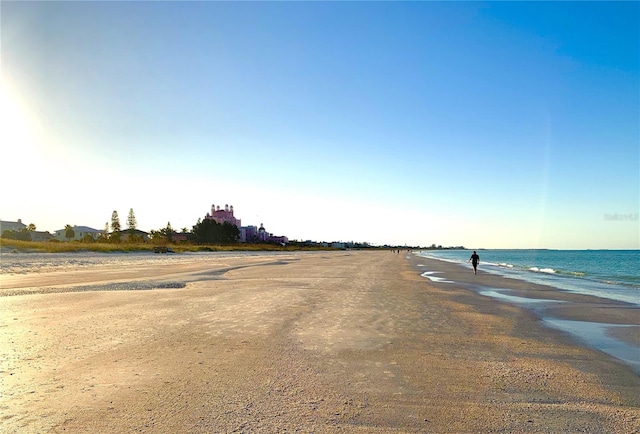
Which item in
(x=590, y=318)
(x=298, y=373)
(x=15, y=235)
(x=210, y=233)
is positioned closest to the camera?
(x=298, y=373)

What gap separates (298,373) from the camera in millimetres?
7152

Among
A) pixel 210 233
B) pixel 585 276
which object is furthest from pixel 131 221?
pixel 585 276

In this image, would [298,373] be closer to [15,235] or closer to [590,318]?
[590,318]

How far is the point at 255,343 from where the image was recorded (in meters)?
9.29

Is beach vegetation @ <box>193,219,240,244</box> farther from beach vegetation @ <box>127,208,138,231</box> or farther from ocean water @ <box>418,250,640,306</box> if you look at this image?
ocean water @ <box>418,250,640,306</box>

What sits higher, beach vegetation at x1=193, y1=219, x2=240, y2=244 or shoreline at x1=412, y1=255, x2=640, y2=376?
beach vegetation at x1=193, y1=219, x2=240, y2=244

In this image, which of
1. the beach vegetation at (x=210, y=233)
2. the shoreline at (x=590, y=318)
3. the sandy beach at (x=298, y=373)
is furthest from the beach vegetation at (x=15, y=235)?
the shoreline at (x=590, y=318)

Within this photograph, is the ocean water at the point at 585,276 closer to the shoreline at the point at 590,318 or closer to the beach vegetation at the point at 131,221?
the shoreline at the point at 590,318

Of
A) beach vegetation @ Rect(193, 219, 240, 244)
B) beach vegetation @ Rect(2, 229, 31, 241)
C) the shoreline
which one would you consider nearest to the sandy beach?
the shoreline

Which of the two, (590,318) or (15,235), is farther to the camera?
(15,235)

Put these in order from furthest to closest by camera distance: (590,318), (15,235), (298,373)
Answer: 1. (15,235)
2. (590,318)
3. (298,373)

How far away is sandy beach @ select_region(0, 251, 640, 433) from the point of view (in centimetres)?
521

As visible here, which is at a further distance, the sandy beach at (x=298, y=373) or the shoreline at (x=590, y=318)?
the shoreline at (x=590, y=318)

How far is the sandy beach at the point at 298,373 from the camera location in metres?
5.21
